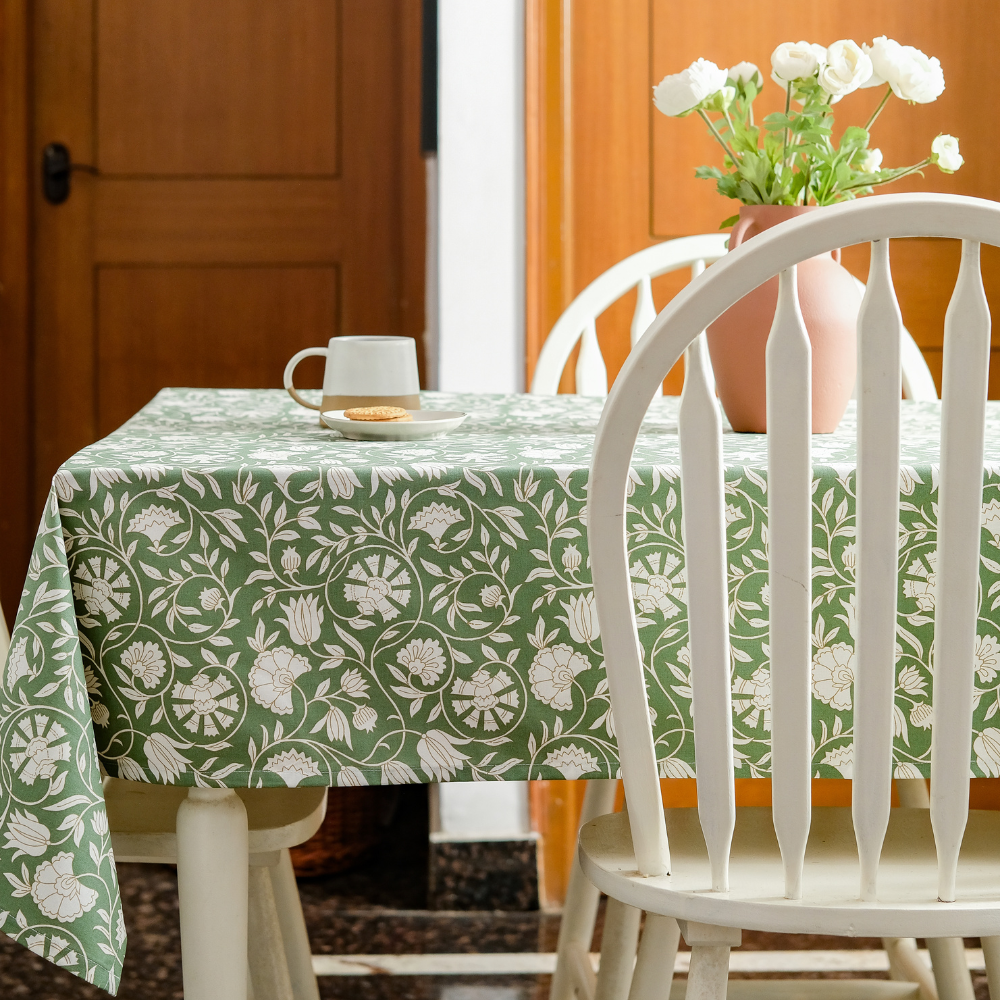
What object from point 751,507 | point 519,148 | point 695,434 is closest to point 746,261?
point 695,434

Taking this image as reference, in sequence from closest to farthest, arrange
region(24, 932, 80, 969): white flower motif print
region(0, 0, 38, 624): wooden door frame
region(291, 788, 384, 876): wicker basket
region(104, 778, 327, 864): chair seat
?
region(24, 932, 80, 969): white flower motif print → region(104, 778, 327, 864): chair seat → region(291, 788, 384, 876): wicker basket → region(0, 0, 38, 624): wooden door frame

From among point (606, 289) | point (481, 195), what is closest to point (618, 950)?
point (606, 289)

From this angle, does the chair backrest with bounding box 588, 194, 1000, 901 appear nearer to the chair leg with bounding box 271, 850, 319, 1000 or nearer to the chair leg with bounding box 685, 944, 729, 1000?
the chair leg with bounding box 685, 944, 729, 1000

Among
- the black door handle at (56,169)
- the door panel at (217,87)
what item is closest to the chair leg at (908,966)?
the door panel at (217,87)

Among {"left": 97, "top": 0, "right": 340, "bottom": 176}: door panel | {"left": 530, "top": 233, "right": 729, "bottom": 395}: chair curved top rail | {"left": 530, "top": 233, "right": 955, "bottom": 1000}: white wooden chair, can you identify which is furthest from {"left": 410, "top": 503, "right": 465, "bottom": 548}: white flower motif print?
{"left": 97, "top": 0, "right": 340, "bottom": 176}: door panel

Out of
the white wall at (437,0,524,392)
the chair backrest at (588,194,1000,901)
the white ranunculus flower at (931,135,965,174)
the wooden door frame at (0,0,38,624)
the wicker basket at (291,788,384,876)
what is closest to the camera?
the chair backrest at (588,194,1000,901)

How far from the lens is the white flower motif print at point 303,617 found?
2.78 feet

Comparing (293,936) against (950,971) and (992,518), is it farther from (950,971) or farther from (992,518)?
(992,518)

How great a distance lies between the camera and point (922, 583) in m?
0.87

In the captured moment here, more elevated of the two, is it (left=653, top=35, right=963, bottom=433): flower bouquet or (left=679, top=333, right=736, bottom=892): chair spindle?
(left=653, top=35, right=963, bottom=433): flower bouquet

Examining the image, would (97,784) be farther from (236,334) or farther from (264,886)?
(236,334)

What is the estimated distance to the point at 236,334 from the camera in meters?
2.44

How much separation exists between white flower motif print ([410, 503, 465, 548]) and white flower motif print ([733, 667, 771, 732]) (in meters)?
0.24

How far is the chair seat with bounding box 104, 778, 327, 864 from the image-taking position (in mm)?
992
